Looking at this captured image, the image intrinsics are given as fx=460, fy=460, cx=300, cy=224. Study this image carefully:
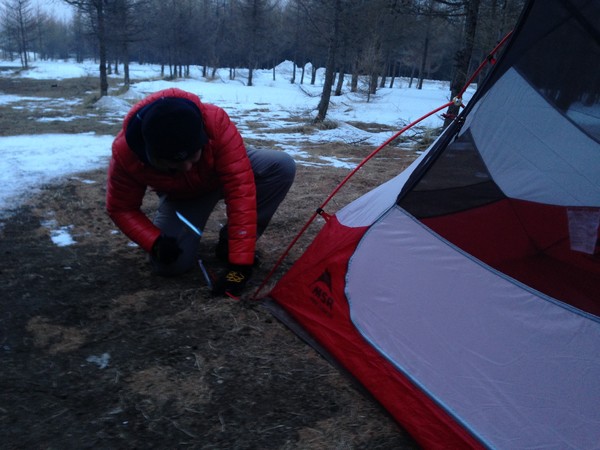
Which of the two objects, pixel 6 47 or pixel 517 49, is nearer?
pixel 517 49

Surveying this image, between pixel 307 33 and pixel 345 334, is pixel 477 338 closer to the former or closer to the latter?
pixel 345 334

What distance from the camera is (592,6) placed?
173 cm

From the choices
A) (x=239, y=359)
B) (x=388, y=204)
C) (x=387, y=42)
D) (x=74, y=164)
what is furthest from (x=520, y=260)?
(x=387, y=42)

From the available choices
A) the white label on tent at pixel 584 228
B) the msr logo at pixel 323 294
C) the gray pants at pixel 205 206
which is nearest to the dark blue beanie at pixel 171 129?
the gray pants at pixel 205 206

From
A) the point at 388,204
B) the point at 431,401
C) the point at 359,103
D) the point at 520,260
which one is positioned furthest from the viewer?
the point at 359,103

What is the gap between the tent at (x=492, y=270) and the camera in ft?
4.94

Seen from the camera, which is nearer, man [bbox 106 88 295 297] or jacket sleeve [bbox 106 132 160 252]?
man [bbox 106 88 295 297]

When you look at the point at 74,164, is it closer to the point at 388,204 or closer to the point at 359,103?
the point at 388,204

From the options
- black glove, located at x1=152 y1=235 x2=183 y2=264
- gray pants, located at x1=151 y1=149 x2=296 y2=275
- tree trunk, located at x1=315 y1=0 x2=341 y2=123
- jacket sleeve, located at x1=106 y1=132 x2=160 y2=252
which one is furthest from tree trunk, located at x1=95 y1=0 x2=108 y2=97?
black glove, located at x1=152 y1=235 x2=183 y2=264

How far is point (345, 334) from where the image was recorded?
2000 millimetres

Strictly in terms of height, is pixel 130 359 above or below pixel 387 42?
below

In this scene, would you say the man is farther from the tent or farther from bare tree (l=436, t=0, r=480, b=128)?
bare tree (l=436, t=0, r=480, b=128)

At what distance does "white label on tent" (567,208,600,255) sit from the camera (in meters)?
1.90

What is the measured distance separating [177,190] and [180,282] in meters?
0.53
